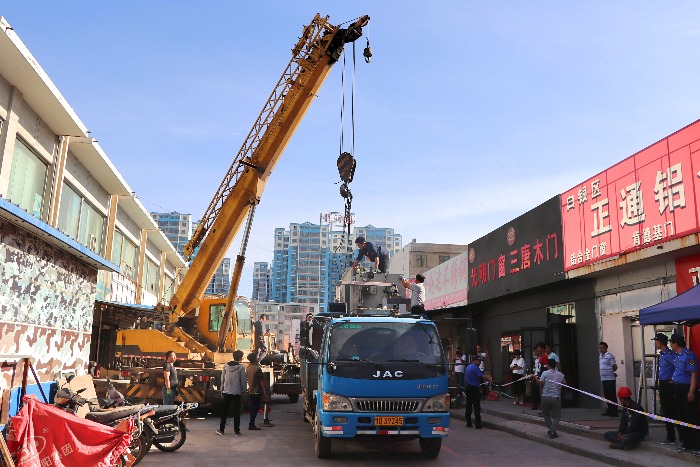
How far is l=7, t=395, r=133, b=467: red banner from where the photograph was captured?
6684mm

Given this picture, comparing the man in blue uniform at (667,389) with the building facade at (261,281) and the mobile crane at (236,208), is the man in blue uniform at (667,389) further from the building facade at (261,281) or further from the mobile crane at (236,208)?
the building facade at (261,281)

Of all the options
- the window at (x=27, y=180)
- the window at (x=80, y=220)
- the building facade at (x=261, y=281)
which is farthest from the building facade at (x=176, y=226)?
the window at (x=27, y=180)

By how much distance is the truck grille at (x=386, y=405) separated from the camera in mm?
8781

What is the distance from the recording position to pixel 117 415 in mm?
8500

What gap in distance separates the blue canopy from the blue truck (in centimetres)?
381

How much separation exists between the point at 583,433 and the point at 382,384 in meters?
5.34

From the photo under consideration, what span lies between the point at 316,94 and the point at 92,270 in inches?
294

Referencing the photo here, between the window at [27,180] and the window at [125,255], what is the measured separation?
10495 mm

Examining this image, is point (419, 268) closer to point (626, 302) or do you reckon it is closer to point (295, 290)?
point (626, 302)

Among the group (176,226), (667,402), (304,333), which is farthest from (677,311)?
(176,226)

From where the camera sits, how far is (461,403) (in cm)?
1816

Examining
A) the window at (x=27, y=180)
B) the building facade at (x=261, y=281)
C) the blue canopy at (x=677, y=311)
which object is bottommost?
the blue canopy at (x=677, y=311)

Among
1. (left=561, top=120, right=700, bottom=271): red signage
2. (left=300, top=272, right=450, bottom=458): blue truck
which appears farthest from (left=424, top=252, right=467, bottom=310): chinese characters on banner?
(left=300, top=272, right=450, bottom=458): blue truck

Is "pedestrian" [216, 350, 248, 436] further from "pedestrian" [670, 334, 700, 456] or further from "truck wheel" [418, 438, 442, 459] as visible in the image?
"pedestrian" [670, 334, 700, 456]
